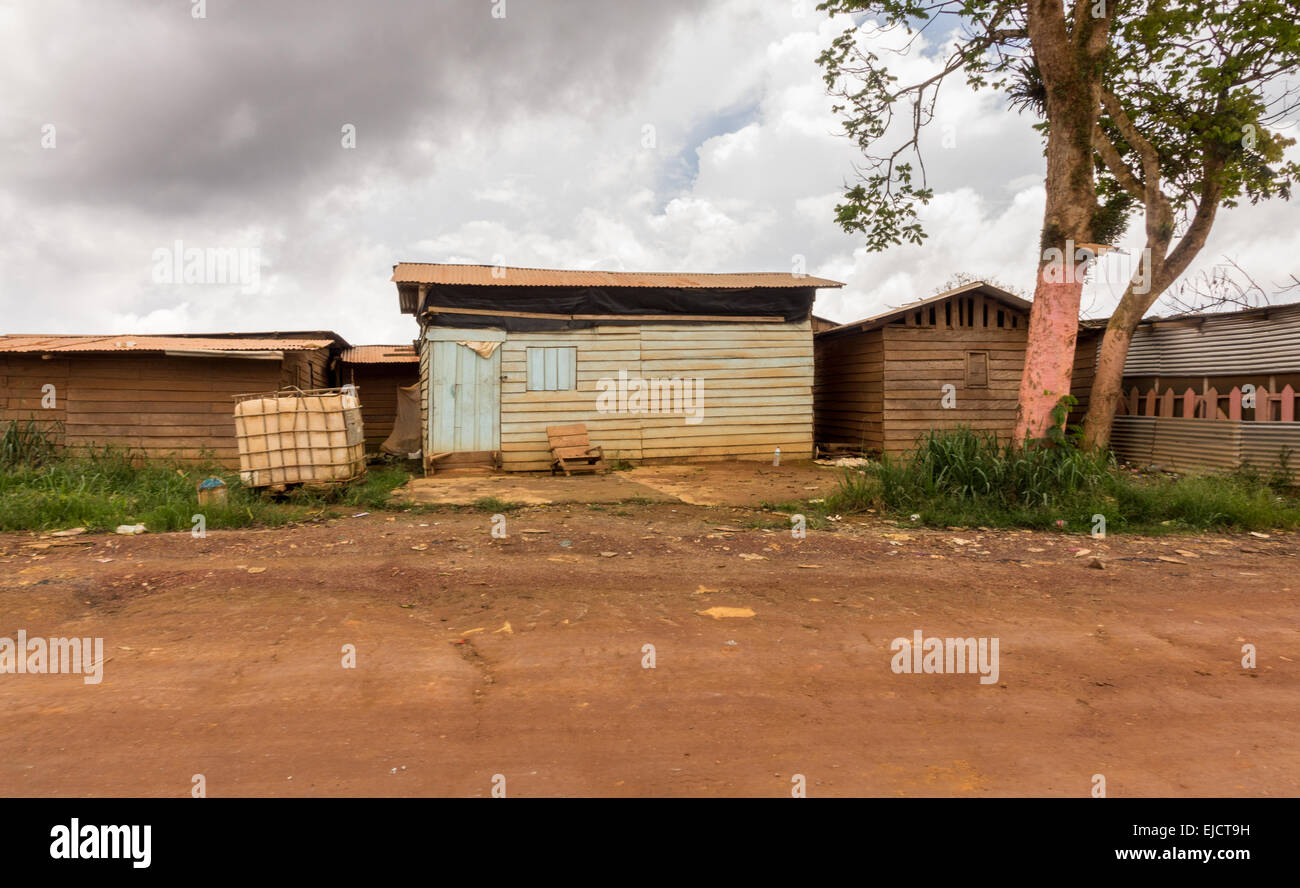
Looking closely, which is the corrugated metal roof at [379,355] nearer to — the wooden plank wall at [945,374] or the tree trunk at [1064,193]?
the wooden plank wall at [945,374]

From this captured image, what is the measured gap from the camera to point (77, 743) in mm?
3088

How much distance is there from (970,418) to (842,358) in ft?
10.2

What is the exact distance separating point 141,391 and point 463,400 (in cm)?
578

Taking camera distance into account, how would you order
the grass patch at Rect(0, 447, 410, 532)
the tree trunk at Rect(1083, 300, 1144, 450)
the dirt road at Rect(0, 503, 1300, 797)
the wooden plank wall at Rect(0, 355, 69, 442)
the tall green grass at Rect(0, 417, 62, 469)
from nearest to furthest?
the dirt road at Rect(0, 503, 1300, 797), the grass patch at Rect(0, 447, 410, 532), the tall green grass at Rect(0, 417, 62, 469), the tree trunk at Rect(1083, 300, 1144, 450), the wooden plank wall at Rect(0, 355, 69, 442)

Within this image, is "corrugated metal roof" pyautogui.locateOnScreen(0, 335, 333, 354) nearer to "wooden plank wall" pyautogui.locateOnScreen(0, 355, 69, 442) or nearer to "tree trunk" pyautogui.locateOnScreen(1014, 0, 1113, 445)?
"wooden plank wall" pyautogui.locateOnScreen(0, 355, 69, 442)

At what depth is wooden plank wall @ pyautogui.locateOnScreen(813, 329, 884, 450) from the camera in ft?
48.6

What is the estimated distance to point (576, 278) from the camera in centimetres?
1430

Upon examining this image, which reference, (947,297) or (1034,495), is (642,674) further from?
(947,297)

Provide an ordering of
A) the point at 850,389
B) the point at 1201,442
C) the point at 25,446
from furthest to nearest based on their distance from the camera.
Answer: the point at 850,389 < the point at 1201,442 < the point at 25,446

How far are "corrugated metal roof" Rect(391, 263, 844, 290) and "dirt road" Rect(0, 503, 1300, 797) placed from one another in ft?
23.8
